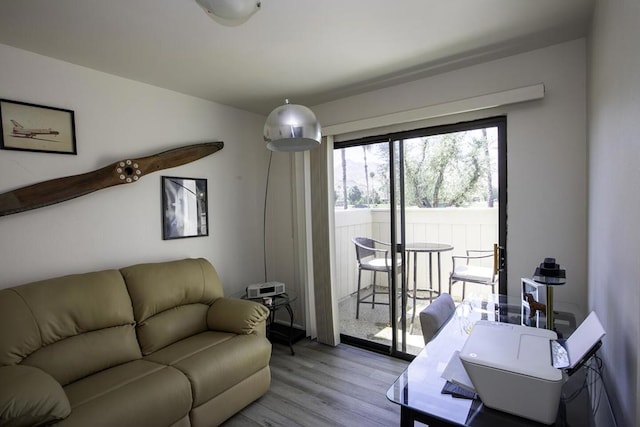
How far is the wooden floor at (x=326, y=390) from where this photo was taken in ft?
7.10

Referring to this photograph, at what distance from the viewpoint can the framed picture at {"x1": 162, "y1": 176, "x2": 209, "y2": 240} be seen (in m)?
2.85

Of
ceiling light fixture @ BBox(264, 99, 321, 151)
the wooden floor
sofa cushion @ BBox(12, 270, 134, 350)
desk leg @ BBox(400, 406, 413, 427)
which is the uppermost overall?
ceiling light fixture @ BBox(264, 99, 321, 151)

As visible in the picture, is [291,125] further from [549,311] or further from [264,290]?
[264,290]

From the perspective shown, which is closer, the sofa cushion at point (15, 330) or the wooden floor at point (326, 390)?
the sofa cushion at point (15, 330)

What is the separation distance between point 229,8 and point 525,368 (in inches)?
68.2

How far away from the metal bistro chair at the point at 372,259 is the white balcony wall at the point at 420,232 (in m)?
0.11

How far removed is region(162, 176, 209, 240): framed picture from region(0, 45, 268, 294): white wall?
0.20 feet

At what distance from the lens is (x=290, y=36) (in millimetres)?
1975

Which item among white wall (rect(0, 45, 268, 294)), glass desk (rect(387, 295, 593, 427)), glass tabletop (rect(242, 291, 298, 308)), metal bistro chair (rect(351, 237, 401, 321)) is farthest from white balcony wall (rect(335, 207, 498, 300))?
glass desk (rect(387, 295, 593, 427))

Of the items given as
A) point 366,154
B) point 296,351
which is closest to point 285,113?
point 366,154

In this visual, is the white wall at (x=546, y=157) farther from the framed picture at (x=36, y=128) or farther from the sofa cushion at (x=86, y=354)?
the framed picture at (x=36, y=128)

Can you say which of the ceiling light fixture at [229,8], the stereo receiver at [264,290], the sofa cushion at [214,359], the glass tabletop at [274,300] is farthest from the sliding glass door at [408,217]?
the ceiling light fixture at [229,8]

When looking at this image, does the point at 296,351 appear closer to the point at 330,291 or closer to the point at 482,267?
the point at 330,291

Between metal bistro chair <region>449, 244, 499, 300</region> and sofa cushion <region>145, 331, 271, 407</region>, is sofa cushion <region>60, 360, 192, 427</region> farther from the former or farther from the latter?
metal bistro chair <region>449, 244, 499, 300</region>
